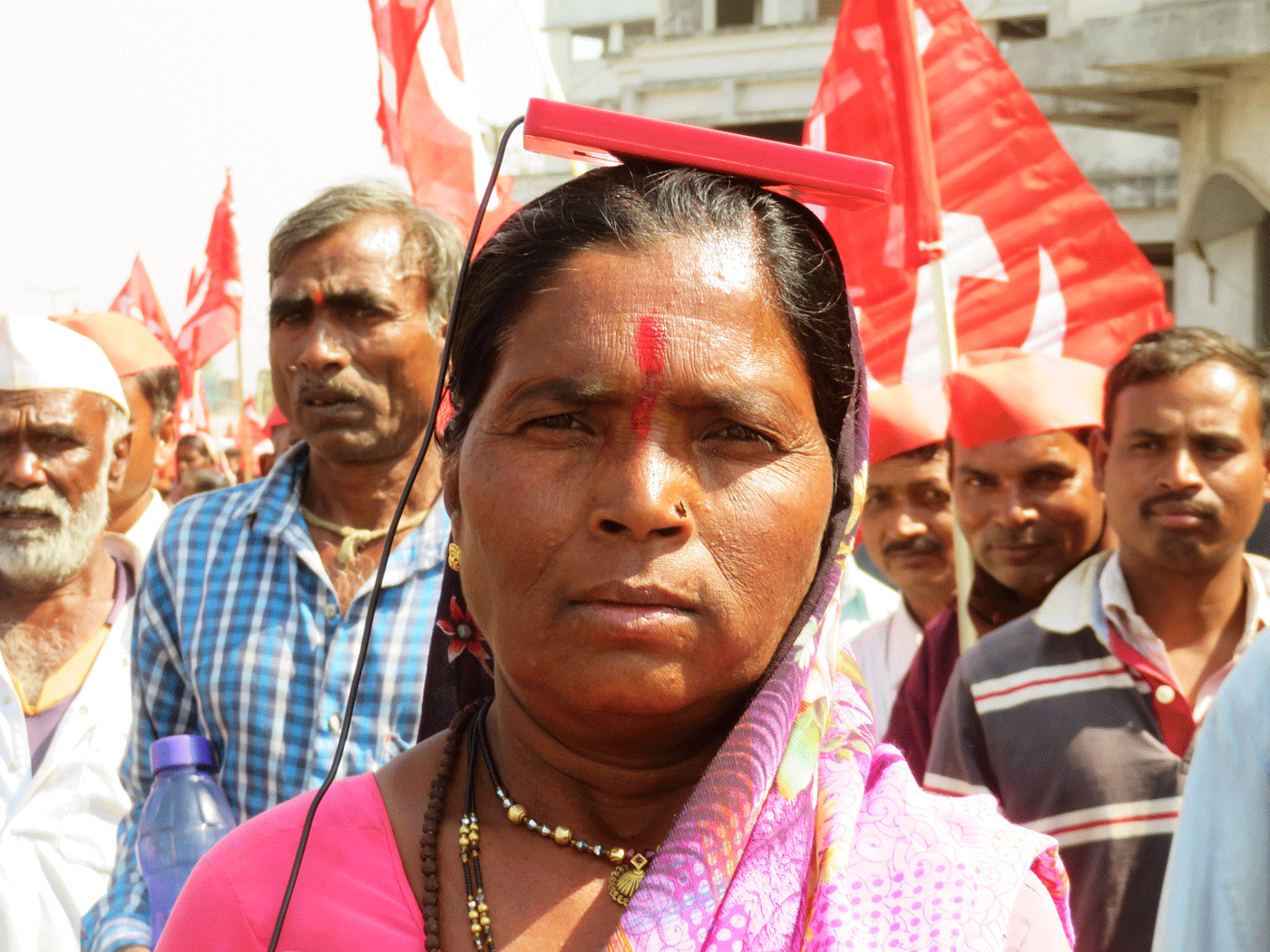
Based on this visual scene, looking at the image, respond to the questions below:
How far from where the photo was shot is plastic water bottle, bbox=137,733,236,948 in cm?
242

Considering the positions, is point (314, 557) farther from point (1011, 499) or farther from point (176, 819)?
point (1011, 499)

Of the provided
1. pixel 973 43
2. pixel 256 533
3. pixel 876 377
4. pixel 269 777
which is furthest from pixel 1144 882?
pixel 973 43

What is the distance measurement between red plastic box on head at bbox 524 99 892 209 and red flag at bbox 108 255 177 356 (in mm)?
10267

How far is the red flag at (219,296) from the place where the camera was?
10398 mm

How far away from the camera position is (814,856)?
133 centimetres

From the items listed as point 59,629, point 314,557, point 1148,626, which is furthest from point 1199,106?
point 314,557

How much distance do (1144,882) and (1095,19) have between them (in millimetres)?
12442

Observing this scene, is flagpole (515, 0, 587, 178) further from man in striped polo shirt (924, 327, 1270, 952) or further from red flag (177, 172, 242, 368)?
red flag (177, 172, 242, 368)

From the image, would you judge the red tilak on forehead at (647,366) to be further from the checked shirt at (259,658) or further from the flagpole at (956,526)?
the flagpole at (956,526)

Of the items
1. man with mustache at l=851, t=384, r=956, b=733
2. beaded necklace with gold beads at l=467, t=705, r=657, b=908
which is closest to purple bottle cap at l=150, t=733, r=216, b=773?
beaded necklace with gold beads at l=467, t=705, r=657, b=908

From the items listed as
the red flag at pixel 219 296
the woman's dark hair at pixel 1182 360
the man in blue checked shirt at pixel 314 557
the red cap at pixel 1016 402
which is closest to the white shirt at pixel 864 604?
the red cap at pixel 1016 402

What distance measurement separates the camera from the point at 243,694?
2.64 meters

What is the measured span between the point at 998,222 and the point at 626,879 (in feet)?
14.0

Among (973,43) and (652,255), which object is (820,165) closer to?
(652,255)
